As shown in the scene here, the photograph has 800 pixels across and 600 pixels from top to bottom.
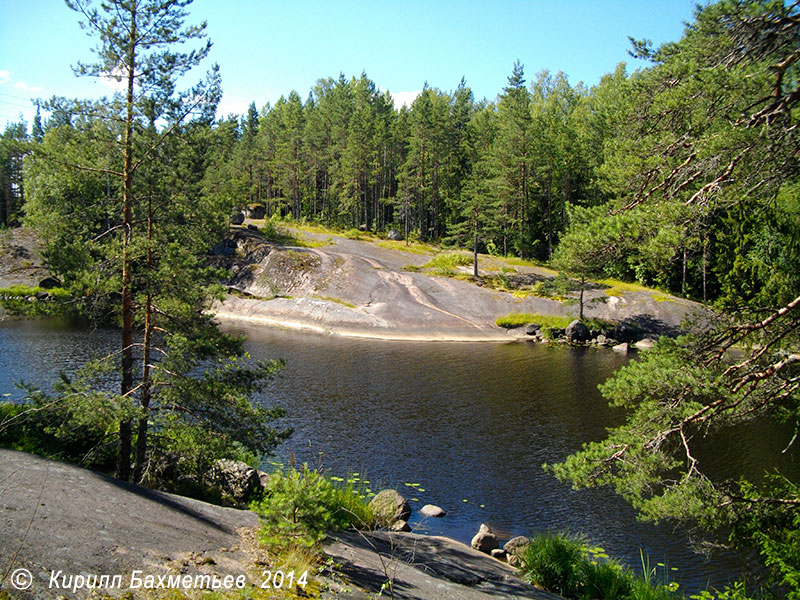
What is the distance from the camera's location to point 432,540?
42.1 ft

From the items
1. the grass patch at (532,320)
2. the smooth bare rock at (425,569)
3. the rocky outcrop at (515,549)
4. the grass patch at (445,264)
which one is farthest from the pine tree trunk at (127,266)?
the grass patch at (445,264)

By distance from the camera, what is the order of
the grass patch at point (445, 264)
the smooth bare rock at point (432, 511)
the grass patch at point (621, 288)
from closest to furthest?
the smooth bare rock at point (432, 511) < the grass patch at point (621, 288) < the grass patch at point (445, 264)

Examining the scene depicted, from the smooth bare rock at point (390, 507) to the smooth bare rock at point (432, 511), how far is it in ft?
2.50

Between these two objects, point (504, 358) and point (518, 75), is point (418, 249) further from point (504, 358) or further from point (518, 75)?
point (504, 358)

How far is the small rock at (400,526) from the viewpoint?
13.7m

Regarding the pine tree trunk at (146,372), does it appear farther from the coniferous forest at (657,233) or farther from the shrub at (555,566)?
the shrub at (555,566)

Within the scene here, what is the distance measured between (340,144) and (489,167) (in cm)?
2569

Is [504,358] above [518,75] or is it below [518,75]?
below

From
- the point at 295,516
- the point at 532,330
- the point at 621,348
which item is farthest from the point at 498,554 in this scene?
the point at 532,330

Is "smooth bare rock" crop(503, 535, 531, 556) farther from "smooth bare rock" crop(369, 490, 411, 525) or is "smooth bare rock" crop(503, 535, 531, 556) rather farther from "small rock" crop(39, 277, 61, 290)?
"small rock" crop(39, 277, 61, 290)

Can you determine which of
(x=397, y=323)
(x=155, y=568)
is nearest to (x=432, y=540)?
(x=155, y=568)

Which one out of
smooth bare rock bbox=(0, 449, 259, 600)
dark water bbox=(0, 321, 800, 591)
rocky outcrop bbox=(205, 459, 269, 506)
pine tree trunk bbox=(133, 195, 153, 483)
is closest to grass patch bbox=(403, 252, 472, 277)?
dark water bbox=(0, 321, 800, 591)

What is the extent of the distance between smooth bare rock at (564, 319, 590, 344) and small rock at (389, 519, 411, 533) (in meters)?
34.4

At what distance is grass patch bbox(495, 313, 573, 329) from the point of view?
47156 millimetres
